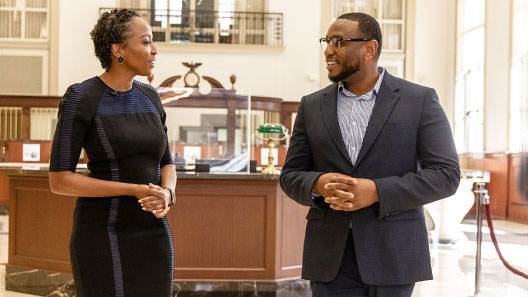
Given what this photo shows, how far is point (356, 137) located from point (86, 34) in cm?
1756

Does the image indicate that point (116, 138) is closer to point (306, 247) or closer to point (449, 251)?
point (306, 247)

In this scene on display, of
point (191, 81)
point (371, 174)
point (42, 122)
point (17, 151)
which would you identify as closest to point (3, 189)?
point (17, 151)

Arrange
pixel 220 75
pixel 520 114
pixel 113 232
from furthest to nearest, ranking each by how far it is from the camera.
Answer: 1. pixel 220 75
2. pixel 520 114
3. pixel 113 232

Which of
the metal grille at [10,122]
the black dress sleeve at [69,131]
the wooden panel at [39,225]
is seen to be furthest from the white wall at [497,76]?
the black dress sleeve at [69,131]

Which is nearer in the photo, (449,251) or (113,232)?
(113,232)

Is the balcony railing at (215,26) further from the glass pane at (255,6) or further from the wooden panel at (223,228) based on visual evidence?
the wooden panel at (223,228)

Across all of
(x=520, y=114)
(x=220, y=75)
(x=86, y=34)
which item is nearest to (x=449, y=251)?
(x=520, y=114)

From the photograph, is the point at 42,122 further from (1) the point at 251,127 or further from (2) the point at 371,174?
(2) the point at 371,174

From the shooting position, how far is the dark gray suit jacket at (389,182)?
6.79ft

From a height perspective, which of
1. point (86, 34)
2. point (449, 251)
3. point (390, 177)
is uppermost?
point (86, 34)

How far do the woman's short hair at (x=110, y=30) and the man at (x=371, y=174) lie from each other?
66 centimetres

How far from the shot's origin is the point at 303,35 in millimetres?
18797

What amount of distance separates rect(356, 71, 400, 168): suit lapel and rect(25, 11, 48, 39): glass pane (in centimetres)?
1793

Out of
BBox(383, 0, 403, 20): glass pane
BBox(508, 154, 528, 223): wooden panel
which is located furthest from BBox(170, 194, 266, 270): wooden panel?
BBox(383, 0, 403, 20): glass pane
